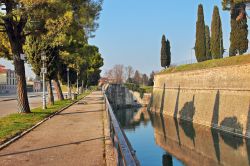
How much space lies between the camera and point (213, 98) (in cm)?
3288

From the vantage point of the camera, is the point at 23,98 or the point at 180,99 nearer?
the point at 23,98

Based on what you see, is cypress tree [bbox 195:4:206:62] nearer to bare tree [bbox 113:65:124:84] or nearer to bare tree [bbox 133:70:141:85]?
bare tree [bbox 133:70:141:85]

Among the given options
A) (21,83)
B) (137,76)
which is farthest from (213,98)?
(137,76)

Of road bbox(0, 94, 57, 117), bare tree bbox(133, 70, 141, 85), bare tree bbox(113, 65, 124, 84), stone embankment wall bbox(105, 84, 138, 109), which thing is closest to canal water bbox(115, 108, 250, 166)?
road bbox(0, 94, 57, 117)

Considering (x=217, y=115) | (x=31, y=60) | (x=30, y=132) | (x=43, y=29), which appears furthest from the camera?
(x=217, y=115)

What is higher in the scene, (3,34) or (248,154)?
(3,34)

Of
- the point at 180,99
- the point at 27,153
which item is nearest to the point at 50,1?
the point at 27,153

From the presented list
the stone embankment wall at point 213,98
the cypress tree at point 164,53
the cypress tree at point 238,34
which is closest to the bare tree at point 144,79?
the cypress tree at point 164,53

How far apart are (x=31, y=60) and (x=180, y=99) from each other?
20.6 meters

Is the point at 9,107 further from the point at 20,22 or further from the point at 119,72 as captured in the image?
the point at 119,72

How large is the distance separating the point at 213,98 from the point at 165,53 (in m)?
30.3

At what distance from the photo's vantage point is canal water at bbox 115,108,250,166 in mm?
19344

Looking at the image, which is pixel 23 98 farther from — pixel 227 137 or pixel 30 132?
pixel 227 137

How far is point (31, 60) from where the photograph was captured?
89.1 ft
